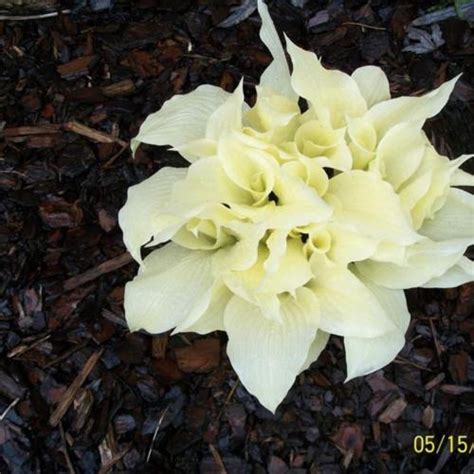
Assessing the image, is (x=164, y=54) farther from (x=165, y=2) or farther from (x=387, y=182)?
(x=387, y=182)

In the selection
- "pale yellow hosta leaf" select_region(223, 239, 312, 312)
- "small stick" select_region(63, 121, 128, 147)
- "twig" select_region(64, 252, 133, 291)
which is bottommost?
"twig" select_region(64, 252, 133, 291)

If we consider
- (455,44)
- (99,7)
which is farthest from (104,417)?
(455,44)

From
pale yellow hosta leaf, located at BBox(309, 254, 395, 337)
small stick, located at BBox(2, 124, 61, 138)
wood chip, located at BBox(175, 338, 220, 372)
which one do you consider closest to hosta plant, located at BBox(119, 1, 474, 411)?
pale yellow hosta leaf, located at BBox(309, 254, 395, 337)

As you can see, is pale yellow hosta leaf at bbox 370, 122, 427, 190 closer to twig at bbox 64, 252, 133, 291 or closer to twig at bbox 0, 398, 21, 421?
twig at bbox 64, 252, 133, 291

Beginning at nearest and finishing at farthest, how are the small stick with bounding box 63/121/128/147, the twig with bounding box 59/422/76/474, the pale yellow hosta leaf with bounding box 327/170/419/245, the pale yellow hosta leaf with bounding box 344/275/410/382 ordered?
the pale yellow hosta leaf with bounding box 327/170/419/245 < the pale yellow hosta leaf with bounding box 344/275/410/382 < the twig with bounding box 59/422/76/474 < the small stick with bounding box 63/121/128/147

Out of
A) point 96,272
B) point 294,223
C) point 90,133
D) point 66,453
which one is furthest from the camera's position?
point 90,133

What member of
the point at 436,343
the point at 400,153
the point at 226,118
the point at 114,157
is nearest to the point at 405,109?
the point at 400,153
